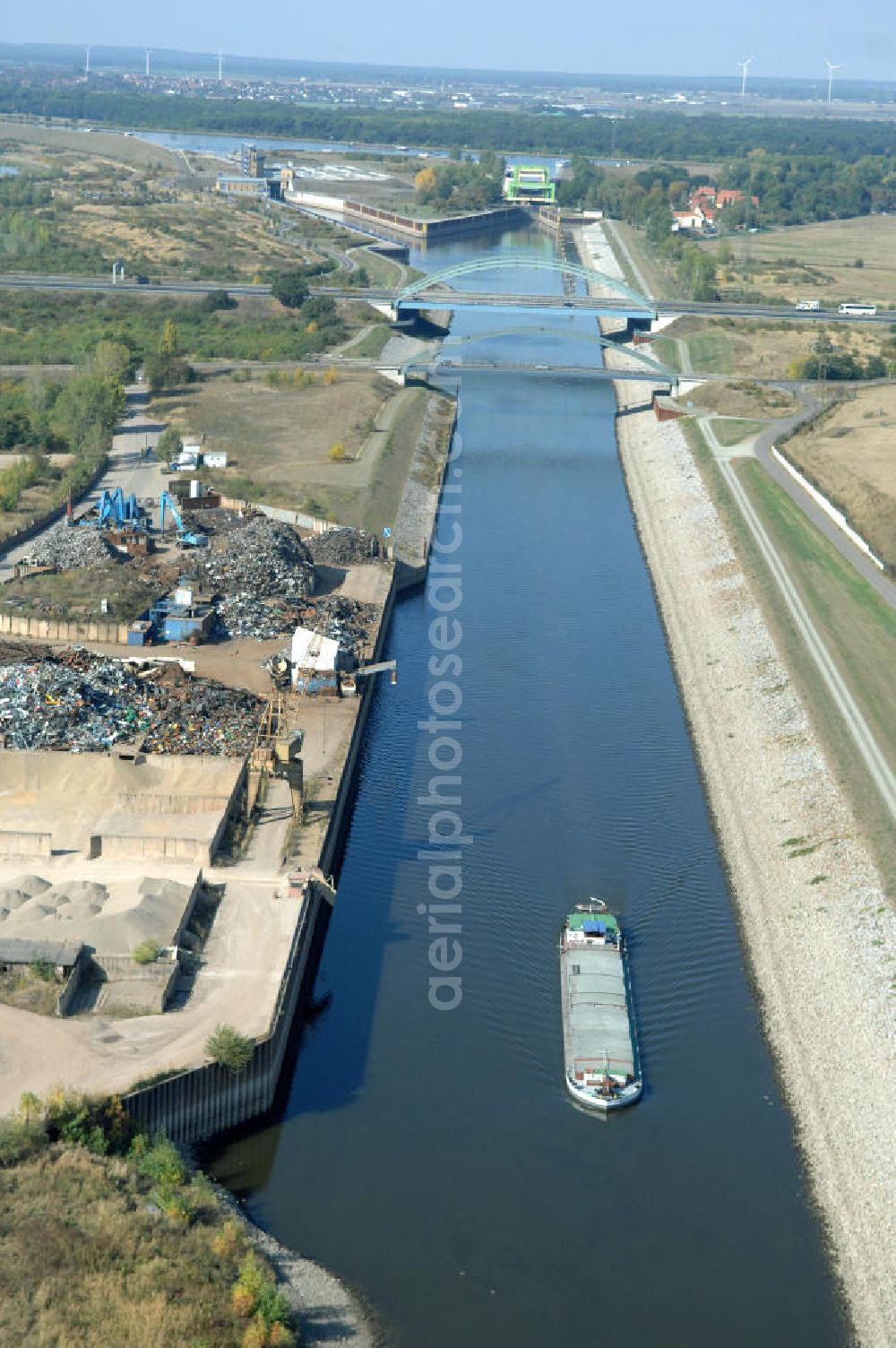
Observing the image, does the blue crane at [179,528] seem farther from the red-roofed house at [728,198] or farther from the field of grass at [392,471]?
the red-roofed house at [728,198]

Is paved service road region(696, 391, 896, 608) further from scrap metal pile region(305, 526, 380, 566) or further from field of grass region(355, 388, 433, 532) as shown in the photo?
scrap metal pile region(305, 526, 380, 566)

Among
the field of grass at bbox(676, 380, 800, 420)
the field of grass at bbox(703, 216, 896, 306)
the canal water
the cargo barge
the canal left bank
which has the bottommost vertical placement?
the canal water

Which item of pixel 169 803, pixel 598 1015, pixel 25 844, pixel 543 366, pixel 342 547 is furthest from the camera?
pixel 543 366

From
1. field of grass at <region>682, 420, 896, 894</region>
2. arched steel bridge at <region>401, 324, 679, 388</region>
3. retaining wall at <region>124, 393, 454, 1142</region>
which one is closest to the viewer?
retaining wall at <region>124, 393, 454, 1142</region>

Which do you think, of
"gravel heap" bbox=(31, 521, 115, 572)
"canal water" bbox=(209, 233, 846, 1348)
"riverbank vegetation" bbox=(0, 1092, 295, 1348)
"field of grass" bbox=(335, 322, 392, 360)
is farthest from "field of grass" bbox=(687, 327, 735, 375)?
"riverbank vegetation" bbox=(0, 1092, 295, 1348)

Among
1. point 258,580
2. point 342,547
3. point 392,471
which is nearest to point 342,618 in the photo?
point 258,580

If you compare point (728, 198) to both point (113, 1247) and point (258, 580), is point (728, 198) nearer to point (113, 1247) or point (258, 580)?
point (258, 580)
